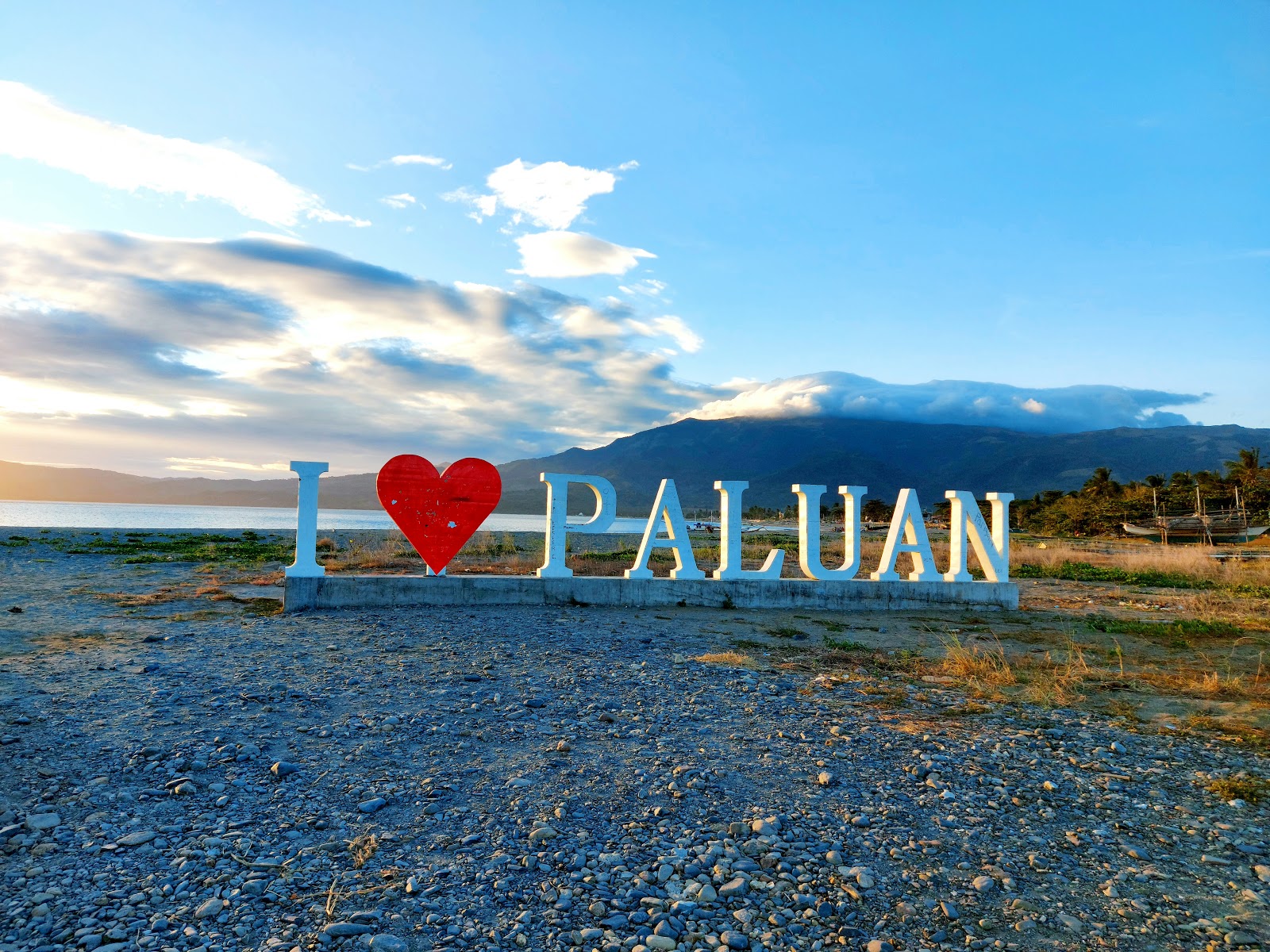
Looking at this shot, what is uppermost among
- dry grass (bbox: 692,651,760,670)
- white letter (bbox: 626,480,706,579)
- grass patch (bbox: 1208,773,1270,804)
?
white letter (bbox: 626,480,706,579)

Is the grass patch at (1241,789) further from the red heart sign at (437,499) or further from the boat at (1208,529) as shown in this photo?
the boat at (1208,529)

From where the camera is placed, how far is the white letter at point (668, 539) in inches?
513

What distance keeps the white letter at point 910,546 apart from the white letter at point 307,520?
10.1 metres

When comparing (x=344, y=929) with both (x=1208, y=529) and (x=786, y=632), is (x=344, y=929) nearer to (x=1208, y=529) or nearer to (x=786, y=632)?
(x=786, y=632)

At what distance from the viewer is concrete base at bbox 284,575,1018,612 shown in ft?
39.0

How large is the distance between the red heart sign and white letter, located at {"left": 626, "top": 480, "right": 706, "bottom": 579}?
2770 mm

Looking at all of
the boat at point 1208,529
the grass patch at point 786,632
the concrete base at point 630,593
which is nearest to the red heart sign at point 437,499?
the concrete base at point 630,593

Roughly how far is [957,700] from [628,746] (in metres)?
3.49

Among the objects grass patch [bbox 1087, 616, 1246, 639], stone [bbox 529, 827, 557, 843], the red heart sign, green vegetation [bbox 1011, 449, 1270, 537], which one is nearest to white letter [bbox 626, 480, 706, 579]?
the red heart sign

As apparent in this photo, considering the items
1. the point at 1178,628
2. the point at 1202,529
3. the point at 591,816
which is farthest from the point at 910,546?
the point at 1202,529

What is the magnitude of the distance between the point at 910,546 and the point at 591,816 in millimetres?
11310

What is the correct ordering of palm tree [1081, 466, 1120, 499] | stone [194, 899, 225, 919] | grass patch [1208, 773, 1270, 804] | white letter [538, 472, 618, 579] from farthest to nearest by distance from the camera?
palm tree [1081, 466, 1120, 499] → white letter [538, 472, 618, 579] → grass patch [1208, 773, 1270, 804] → stone [194, 899, 225, 919]

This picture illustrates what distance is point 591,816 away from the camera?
→ 427cm

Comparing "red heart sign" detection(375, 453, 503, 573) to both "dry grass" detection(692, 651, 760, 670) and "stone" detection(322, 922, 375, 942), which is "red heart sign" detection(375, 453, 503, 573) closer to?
"dry grass" detection(692, 651, 760, 670)
